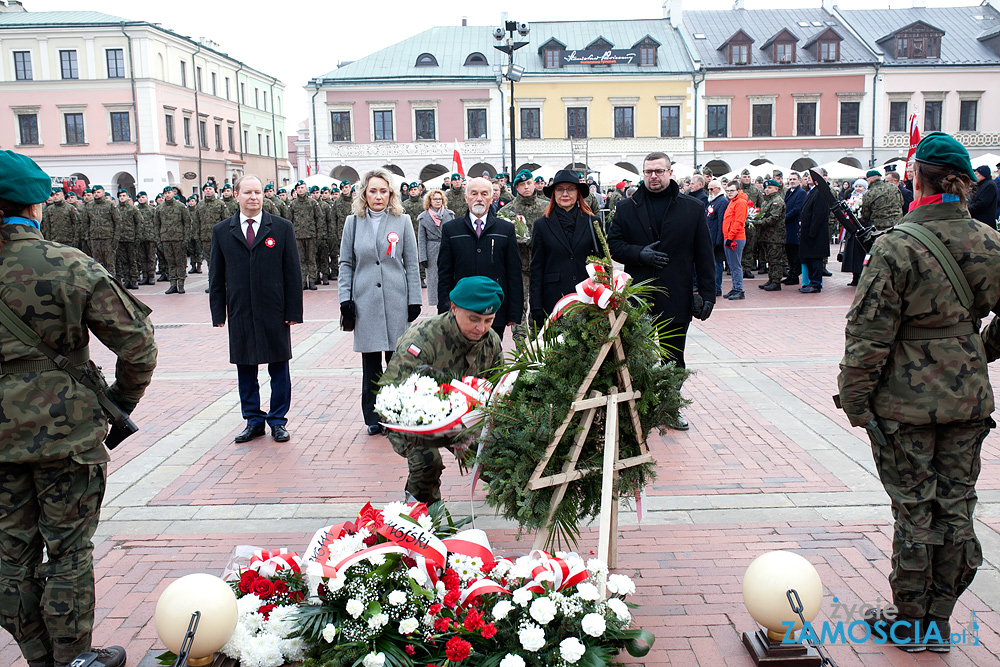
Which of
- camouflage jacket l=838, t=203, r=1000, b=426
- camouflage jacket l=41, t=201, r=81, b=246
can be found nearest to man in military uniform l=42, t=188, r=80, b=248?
camouflage jacket l=41, t=201, r=81, b=246

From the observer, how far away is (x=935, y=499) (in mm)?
3279

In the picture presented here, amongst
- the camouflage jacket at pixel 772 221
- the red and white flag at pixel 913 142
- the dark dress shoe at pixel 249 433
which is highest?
the red and white flag at pixel 913 142

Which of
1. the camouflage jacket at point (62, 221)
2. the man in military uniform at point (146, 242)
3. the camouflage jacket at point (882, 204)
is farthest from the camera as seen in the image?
the man in military uniform at point (146, 242)

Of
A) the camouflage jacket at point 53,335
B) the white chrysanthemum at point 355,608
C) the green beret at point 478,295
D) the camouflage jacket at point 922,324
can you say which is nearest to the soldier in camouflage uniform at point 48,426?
the camouflage jacket at point 53,335

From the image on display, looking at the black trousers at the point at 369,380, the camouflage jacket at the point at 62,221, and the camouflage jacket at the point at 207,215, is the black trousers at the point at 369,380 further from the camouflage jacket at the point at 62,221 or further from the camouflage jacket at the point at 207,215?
the camouflage jacket at the point at 62,221

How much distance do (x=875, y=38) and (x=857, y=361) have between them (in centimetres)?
5043

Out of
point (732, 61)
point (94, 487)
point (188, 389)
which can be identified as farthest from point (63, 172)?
point (94, 487)

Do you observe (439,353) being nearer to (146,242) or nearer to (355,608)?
(355,608)

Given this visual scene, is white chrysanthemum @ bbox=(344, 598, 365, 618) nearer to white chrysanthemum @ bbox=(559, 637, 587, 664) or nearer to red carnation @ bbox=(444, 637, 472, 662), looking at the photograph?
red carnation @ bbox=(444, 637, 472, 662)

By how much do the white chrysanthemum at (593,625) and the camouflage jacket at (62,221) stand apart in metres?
16.8

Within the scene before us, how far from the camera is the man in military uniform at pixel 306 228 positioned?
17266 mm

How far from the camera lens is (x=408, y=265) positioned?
21.4 feet

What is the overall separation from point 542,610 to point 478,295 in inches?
58.3

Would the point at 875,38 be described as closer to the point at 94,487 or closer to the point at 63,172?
the point at 63,172
